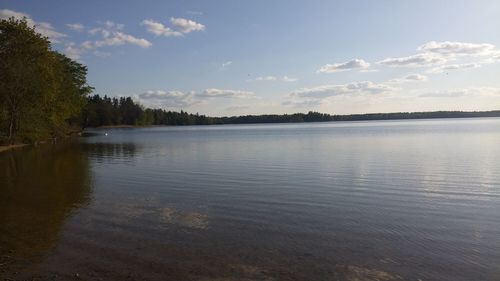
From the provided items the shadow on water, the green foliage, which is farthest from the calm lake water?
the green foliage

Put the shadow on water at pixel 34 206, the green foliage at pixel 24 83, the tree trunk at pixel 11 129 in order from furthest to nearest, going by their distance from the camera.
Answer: the tree trunk at pixel 11 129, the green foliage at pixel 24 83, the shadow on water at pixel 34 206

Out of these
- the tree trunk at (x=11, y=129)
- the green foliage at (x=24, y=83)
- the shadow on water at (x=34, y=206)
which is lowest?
the shadow on water at (x=34, y=206)

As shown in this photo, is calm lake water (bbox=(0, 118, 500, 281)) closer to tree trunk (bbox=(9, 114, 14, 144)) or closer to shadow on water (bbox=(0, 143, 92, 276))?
shadow on water (bbox=(0, 143, 92, 276))

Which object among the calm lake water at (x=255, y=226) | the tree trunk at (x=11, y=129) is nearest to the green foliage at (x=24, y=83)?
the tree trunk at (x=11, y=129)

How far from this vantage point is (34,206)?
49.5 ft

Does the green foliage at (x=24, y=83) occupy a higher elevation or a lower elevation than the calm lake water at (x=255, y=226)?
higher

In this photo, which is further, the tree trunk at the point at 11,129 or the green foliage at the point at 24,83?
the tree trunk at the point at 11,129

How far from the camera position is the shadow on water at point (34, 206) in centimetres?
984

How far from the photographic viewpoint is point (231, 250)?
9.84 meters

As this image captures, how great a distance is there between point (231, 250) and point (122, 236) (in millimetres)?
3150

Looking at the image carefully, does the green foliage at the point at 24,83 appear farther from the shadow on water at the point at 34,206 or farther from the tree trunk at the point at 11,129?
the shadow on water at the point at 34,206

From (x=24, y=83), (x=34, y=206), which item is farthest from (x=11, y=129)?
(x=34, y=206)

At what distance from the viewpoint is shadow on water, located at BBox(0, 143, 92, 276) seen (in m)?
9.84

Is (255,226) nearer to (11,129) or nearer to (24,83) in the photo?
(24,83)
